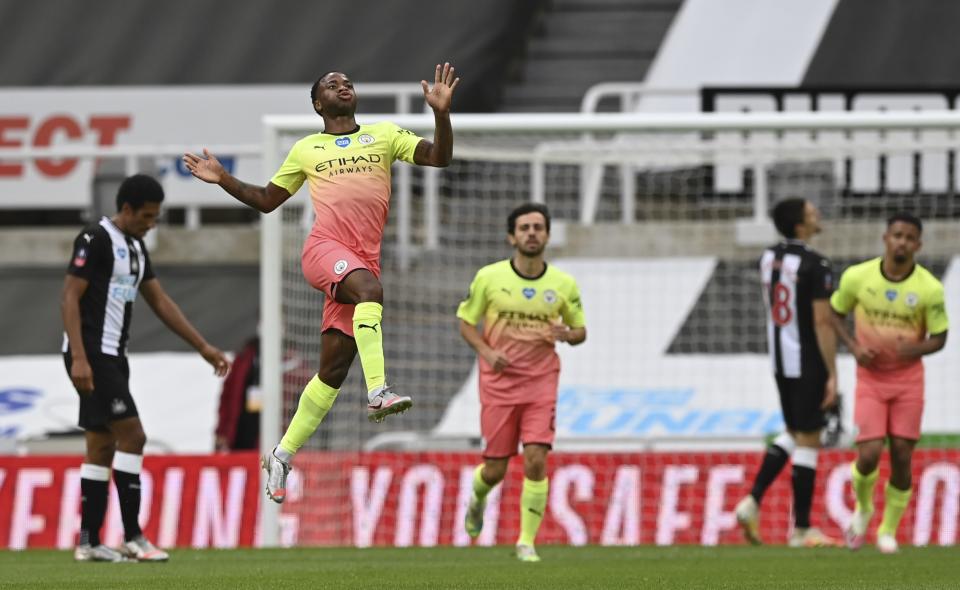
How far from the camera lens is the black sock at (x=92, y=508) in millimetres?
10617

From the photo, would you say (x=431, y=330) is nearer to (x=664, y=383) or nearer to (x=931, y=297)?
(x=664, y=383)

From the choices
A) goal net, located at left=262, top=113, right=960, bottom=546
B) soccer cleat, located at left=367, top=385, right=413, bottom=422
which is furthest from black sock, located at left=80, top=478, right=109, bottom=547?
Answer: goal net, located at left=262, top=113, right=960, bottom=546

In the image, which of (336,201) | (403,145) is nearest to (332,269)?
(336,201)

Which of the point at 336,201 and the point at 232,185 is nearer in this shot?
the point at 232,185

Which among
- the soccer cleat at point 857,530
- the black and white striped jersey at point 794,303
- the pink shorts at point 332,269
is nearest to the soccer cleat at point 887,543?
the soccer cleat at point 857,530

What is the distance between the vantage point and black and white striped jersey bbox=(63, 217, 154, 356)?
10.4 m

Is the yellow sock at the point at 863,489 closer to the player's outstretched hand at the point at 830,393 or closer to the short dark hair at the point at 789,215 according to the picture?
the player's outstretched hand at the point at 830,393

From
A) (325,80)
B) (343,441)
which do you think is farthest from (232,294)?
(325,80)

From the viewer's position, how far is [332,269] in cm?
908

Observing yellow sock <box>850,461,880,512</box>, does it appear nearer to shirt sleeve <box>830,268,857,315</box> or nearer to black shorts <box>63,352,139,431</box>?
shirt sleeve <box>830,268,857,315</box>

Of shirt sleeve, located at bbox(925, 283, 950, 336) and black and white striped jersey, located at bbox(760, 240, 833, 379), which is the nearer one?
shirt sleeve, located at bbox(925, 283, 950, 336)

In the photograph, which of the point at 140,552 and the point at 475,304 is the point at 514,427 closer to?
the point at 475,304

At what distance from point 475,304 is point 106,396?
86.0 inches

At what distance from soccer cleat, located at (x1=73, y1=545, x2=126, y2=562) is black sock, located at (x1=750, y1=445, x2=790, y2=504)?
4145mm
